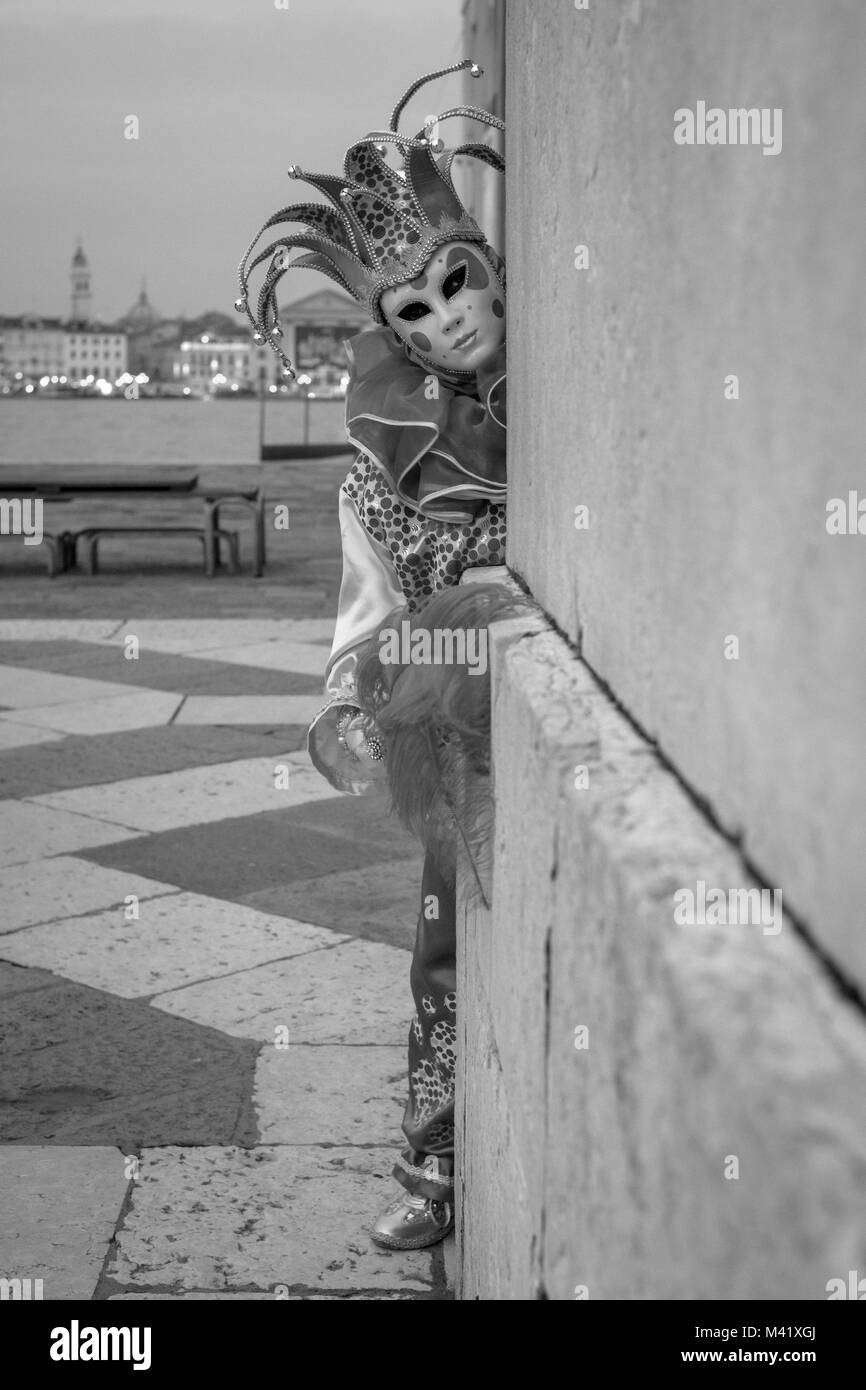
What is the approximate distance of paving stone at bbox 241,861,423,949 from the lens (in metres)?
3.91

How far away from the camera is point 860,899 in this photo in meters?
0.57

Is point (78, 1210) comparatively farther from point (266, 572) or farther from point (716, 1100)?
point (266, 572)

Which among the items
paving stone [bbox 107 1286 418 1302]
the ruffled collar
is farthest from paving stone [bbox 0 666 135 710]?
paving stone [bbox 107 1286 418 1302]

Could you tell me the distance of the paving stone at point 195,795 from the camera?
4.99 meters

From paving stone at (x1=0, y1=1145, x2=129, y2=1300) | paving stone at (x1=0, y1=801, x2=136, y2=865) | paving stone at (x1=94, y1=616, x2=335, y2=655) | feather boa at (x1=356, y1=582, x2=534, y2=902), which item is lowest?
paving stone at (x1=0, y1=1145, x2=129, y2=1300)

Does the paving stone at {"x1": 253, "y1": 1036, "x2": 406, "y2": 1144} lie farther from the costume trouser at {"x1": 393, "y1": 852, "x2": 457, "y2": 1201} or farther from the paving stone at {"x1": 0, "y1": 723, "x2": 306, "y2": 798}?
the paving stone at {"x1": 0, "y1": 723, "x2": 306, "y2": 798}

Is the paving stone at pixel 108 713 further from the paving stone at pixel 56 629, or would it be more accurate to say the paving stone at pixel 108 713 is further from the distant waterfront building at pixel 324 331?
the distant waterfront building at pixel 324 331

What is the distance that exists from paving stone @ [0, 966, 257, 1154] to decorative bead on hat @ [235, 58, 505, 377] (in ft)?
4.54

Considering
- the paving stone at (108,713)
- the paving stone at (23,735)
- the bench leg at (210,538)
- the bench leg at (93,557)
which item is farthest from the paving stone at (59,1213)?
the bench leg at (93,557)

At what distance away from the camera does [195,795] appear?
5230 millimetres

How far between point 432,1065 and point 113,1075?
32.0 inches

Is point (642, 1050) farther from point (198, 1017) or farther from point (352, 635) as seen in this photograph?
point (198, 1017)

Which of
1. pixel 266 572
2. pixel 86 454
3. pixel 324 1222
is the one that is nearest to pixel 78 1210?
pixel 324 1222
